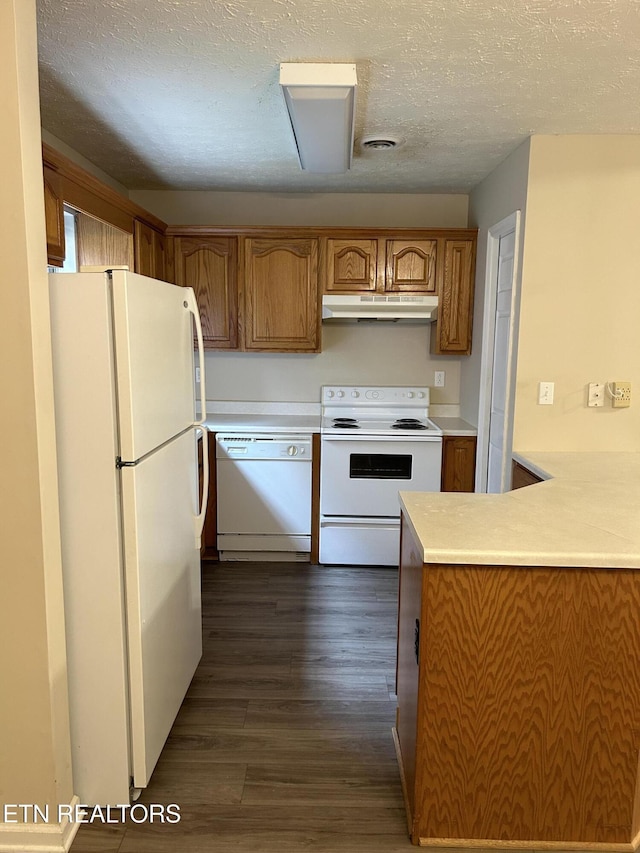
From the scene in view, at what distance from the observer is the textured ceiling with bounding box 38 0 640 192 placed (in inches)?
67.9

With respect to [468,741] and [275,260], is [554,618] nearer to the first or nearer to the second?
[468,741]

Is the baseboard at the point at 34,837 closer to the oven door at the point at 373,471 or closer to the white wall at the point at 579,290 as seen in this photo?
the oven door at the point at 373,471

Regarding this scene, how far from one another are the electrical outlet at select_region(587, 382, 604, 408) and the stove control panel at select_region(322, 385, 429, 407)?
1.39 metres

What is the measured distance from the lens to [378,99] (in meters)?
2.35

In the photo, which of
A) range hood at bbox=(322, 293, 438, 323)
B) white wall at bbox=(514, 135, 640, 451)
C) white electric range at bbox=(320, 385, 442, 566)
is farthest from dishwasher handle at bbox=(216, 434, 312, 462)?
white wall at bbox=(514, 135, 640, 451)

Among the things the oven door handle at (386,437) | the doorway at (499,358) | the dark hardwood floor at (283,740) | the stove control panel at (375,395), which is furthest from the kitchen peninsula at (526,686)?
the stove control panel at (375,395)

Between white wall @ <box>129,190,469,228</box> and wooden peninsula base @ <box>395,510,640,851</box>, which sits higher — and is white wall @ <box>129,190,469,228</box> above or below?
above

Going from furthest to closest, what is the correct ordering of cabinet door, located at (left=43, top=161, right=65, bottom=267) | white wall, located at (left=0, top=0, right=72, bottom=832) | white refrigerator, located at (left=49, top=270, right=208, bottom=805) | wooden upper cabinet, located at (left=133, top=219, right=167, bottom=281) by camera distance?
wooden upper cabinet, located at (left=133, top=219, right=167, bottom=281) → cabinet door, located at (left=43, top=161, right=65, bottom=267) → white refrigerator, located at (left=49, top=270, right=208, bottom=805) → white wall, located at (left=0, top=0, right=72, bottom=832)

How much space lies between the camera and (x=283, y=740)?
209 cm

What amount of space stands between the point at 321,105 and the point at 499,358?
1746 mm

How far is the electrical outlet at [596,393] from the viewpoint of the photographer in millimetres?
2850

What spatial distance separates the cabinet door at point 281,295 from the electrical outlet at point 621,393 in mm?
1836

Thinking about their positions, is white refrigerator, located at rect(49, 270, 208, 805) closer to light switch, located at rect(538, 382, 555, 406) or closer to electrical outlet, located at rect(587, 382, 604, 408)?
light switch, located at rect(538, 382, 555, 406)

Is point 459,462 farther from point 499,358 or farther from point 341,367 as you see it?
point 341,367
